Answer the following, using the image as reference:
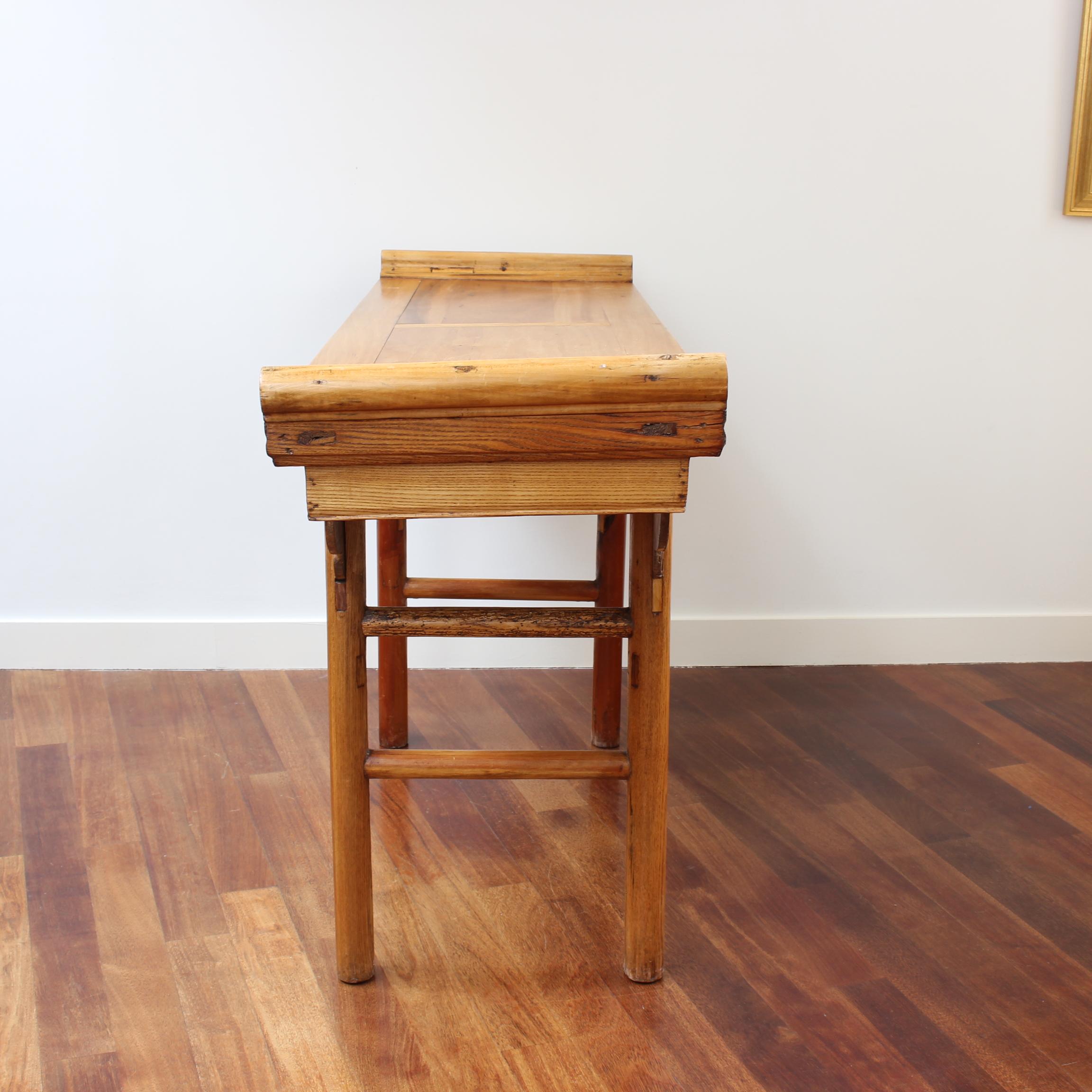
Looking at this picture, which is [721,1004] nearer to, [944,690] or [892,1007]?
[892,1007]

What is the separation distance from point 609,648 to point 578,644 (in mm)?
401

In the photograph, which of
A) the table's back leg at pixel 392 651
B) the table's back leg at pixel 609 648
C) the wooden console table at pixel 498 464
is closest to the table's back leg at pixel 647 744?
the wooden console table at pixel 498 464

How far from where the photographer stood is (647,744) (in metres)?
1.34

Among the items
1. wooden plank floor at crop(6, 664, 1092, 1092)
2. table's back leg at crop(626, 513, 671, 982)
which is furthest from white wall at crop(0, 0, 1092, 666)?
table's back leg at crop(626, 513, 671, 982)

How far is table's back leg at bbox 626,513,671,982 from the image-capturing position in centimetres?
129

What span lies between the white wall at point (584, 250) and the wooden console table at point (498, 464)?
20.4 inches

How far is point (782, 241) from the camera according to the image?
2.23m

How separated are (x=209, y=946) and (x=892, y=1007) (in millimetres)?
841

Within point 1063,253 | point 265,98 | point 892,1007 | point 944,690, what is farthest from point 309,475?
point 1063,253

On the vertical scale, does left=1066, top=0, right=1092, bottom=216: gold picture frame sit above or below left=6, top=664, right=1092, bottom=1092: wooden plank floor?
above

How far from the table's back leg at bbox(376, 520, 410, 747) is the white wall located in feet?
1.29

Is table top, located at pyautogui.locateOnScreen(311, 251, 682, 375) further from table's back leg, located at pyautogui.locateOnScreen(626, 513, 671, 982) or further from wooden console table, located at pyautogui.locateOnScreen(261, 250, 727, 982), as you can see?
table's back leg, located at pyautogui.locateOnScreen(626, 513, 671, 982)

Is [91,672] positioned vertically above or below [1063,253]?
below

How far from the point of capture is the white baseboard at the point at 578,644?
2320 millimetres
